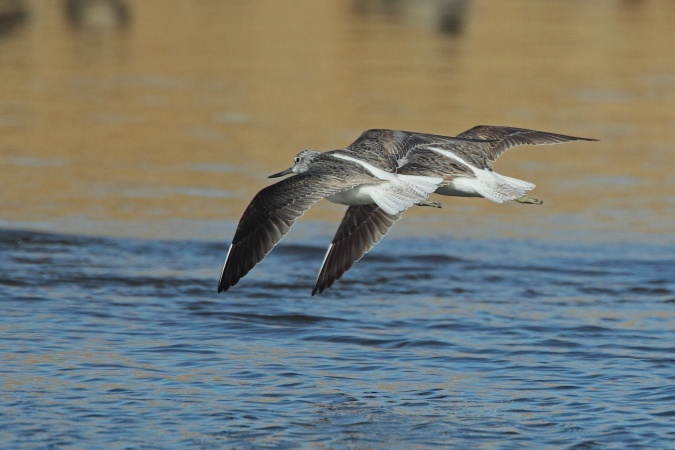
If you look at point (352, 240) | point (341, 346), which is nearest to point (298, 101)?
point (341, 346)

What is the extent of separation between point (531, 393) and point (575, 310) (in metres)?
2.38

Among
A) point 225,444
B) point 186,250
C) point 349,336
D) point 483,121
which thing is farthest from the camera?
point 483,121

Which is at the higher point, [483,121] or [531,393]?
[483,121]

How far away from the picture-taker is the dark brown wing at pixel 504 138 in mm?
9934

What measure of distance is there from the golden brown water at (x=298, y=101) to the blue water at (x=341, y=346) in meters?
1.07

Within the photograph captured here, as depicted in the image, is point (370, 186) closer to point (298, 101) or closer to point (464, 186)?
point (464, 186)

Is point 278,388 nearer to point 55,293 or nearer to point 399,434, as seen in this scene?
point 399,434

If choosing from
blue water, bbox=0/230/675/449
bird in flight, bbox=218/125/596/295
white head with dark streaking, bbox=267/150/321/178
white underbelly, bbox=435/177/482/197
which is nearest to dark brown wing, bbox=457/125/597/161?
bird in flight, bbox=218/125/596/295

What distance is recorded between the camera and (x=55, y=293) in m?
10.4

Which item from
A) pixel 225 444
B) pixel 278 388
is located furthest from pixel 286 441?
pixel 278 388

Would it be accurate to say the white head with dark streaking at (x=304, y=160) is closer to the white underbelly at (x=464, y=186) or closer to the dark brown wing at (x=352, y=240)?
the dark brown wing at (x=352, y=240)

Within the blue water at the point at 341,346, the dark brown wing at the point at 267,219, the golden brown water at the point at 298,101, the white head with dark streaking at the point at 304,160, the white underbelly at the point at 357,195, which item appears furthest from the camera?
the golden brown water at the point at 298,101

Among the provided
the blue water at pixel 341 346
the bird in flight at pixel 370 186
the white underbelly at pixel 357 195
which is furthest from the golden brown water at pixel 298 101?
the white underbelly at pixel 357 195

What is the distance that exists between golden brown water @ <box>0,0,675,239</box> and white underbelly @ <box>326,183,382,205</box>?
4286 millimetres
